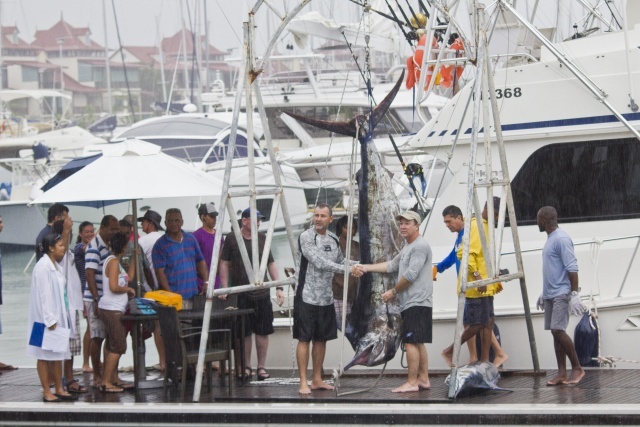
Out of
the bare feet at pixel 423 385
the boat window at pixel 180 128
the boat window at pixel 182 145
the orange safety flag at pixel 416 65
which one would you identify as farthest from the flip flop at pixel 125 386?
the boat window at pixel 180 128

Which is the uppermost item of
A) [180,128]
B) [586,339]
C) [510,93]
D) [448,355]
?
[180,128]

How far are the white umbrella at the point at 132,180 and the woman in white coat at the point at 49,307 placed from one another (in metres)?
0.40

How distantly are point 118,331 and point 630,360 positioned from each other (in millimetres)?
4127

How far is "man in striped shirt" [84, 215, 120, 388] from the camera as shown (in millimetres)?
9820

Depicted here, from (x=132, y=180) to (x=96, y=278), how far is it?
926mm

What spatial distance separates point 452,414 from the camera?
8047 millimetres

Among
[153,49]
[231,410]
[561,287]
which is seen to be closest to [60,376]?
[231,410]

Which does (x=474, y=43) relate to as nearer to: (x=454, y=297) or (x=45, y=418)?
(x=454, y=297)

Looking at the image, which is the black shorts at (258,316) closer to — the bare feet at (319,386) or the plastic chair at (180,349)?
the plastic chair at (180,349)

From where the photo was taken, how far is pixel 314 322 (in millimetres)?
9070

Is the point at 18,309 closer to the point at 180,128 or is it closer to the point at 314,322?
the point at 180,128

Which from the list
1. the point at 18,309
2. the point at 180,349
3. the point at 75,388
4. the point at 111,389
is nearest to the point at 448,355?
the point at 180,349

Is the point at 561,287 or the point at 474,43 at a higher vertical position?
the point at 474,43

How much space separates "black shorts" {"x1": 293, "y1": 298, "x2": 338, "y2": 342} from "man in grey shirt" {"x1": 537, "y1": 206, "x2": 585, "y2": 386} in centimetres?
158
